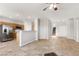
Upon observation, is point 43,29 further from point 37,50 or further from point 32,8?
Answer: point 37,50

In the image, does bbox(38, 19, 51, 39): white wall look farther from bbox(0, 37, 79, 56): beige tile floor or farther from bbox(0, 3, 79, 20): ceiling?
bbox(0, 37, 79, 56): beige tile floor

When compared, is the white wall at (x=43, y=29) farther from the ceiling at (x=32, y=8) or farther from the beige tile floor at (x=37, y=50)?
the beige tile floor at (x=37, y=50)

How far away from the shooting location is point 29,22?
10.8 metres

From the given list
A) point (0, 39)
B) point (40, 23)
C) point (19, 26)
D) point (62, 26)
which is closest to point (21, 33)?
point (0, 39)

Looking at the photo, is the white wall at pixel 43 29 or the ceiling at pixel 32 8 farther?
the white wall at pixel 43 29

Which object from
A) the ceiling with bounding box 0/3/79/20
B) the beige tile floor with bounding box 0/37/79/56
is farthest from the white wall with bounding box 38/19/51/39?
the beige tile floor with bounding box 0/37/79/56

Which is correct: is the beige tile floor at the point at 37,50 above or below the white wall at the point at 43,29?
below

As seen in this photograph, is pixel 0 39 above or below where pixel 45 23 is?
below


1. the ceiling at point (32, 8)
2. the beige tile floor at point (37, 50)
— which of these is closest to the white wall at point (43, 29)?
the ceiling at point (32, 8)

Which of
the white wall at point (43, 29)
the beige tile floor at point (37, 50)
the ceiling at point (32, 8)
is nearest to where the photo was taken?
the beige tile floor at point (37, 50)

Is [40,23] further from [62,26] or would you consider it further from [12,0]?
[12,0]

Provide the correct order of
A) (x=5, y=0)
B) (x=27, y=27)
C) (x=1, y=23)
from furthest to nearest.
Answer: (x=27, y=27) → (x=1, y=23) → (x=5, y=0)

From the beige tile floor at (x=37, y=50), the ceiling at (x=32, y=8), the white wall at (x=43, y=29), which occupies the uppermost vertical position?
the ceiling at (x=32, y=8)

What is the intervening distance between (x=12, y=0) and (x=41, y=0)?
2.09ft
